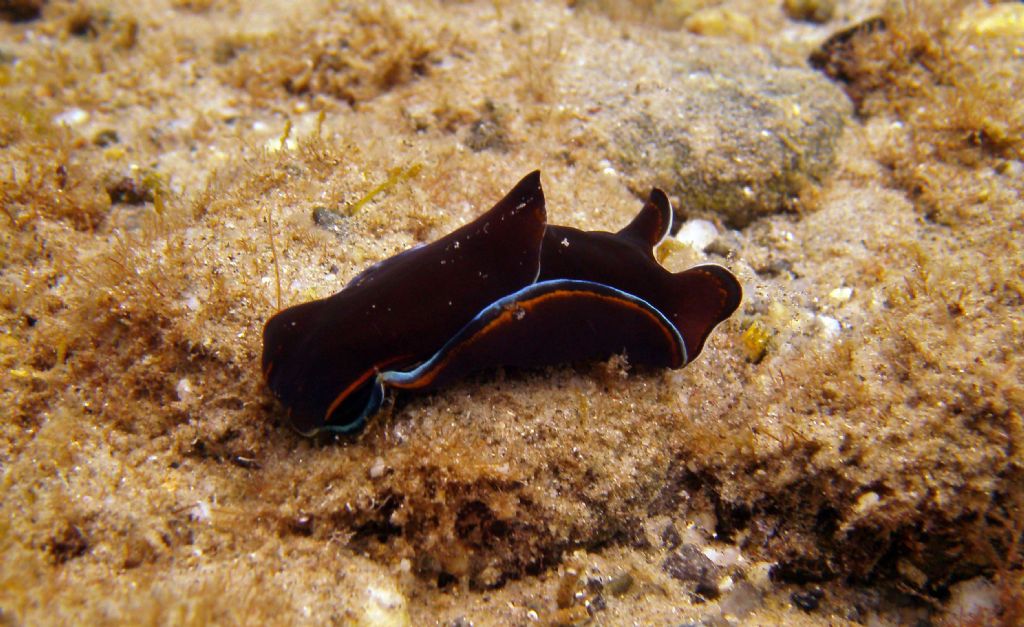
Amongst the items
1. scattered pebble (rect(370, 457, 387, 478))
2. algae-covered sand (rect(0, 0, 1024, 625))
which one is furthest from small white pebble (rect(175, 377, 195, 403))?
scattered pebble (rect(370, 457, 387, 478))

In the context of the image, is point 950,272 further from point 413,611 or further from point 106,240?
point 106,240

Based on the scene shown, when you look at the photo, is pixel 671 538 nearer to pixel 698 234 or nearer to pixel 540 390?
pixel 540 390

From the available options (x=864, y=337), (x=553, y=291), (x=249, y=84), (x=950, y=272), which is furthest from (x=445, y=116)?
(x=950, y=272)

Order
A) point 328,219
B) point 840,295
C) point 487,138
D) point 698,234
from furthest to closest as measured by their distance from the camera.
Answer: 1. point 487,138
2. point 698,234
3. point 840,295
4. point 328,219

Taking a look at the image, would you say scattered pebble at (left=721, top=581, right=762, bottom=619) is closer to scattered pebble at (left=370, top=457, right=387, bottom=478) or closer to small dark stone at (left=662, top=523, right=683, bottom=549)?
small dark stone at (left=662, top=523, right=683, bottom=549)

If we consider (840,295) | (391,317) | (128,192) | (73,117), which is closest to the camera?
(391,317)

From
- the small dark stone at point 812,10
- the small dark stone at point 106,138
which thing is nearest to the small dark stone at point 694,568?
the small dark stone at point 106,138

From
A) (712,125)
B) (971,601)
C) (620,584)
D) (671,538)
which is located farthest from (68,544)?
(712,125)
